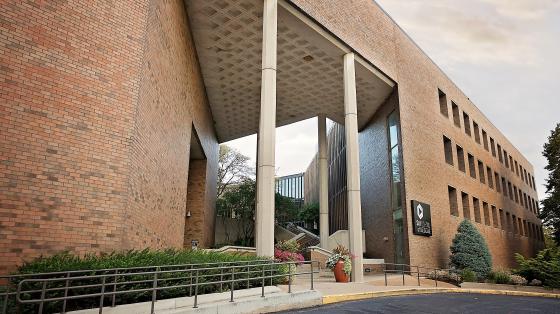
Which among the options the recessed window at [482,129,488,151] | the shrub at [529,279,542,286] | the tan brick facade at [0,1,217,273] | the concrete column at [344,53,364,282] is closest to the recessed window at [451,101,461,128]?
the recessed window at [482,129,488,151]

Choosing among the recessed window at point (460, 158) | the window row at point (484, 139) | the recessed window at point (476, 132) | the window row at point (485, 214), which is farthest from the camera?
the recessed window at point (476, 132)

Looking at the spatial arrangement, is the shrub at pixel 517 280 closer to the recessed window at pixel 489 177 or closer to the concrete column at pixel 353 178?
the concrete column at pixel 353 178

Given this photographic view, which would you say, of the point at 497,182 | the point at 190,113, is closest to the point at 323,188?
the point at 190,113

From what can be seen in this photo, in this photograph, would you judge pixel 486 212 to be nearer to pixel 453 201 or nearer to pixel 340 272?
pixel 453 201

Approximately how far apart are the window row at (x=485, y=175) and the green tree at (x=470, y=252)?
19.2 feet

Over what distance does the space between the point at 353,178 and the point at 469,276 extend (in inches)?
304

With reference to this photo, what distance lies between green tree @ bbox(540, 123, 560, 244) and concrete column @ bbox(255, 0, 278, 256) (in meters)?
27.8

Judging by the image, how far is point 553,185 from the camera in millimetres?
31344

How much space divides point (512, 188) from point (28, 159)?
1660 inches

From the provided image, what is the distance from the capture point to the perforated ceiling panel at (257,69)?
14742mm

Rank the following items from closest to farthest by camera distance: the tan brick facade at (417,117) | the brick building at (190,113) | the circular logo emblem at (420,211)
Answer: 1. the brick building at (190,113)
2. the tan brick facade at (417,117)
3. the circular logo emblem at (420,211)

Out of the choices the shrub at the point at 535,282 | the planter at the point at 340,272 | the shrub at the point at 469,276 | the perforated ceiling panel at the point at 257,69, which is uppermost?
the perforated ceiling panel at the point at 257,69

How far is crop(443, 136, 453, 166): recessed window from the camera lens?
2464 cm

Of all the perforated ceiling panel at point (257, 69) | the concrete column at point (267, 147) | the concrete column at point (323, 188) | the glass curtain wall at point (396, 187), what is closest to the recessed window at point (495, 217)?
the perforated ceiling panel at point (257, 69)
